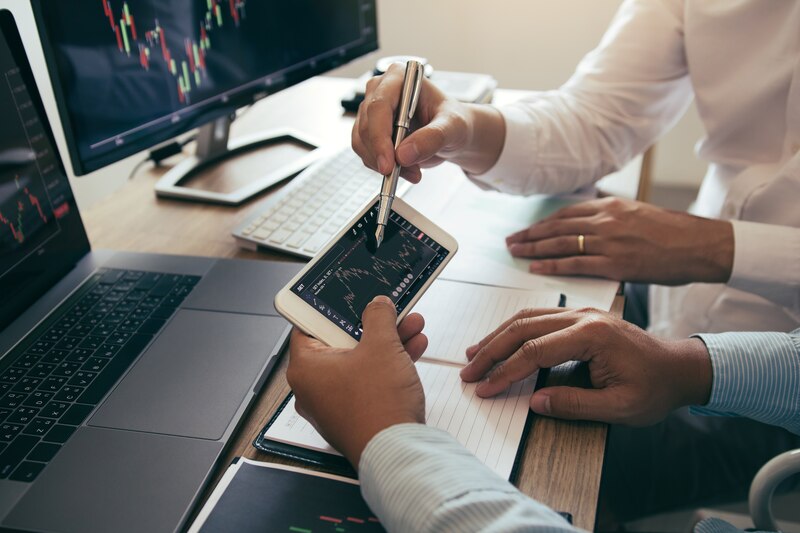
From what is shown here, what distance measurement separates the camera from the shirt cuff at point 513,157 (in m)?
0.93

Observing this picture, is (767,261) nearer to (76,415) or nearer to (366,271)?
(366,271)

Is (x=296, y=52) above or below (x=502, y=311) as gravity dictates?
above

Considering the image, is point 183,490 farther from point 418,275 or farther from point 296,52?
point 296,52

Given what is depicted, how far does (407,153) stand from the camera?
71 centimetres

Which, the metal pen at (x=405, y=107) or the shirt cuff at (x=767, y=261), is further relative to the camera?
the shirt cuff at (x=767, y=261)

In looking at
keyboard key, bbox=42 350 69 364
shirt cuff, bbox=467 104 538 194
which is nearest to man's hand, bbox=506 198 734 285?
shirt cuff, bbox=467 104 538 194

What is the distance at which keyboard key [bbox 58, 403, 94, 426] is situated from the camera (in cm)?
60

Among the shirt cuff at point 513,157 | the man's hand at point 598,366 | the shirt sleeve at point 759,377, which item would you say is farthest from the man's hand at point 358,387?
the shirt cuff at point 513,157

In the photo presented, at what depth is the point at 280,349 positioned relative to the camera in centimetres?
68

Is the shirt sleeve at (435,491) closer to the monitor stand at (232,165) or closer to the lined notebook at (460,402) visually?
the lined notebook at (460,402)

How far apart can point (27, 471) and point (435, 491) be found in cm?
35

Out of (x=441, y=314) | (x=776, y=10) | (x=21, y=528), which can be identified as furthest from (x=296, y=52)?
(x=21, y=528)

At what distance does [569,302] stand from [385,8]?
166 centimetres

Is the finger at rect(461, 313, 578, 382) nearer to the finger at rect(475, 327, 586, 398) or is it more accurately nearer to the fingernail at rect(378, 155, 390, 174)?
the finger at rect(475, 327, 586, 398)
